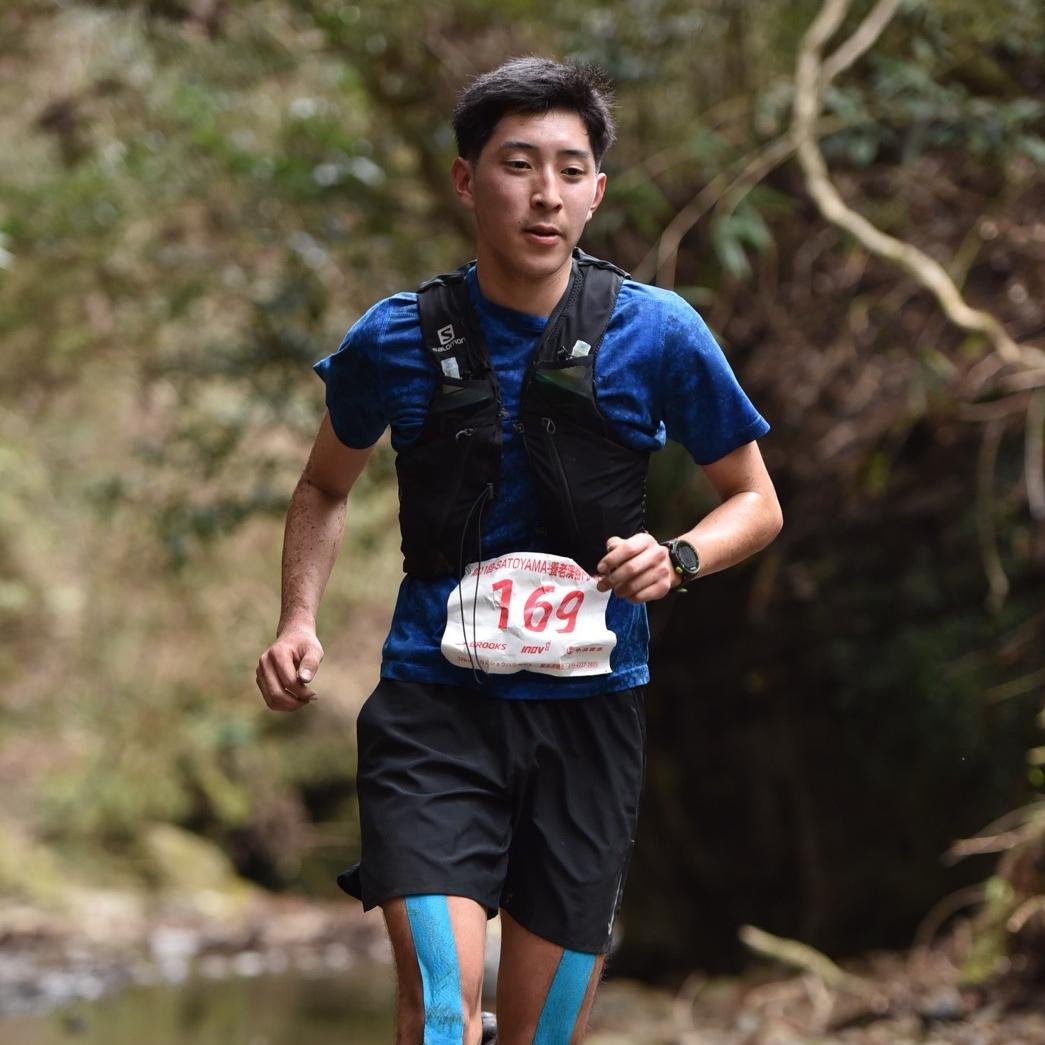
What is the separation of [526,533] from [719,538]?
0.33 meters

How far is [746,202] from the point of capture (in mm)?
7793

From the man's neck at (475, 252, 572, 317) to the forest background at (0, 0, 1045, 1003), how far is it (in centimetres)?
311

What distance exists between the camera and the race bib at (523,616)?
307cm

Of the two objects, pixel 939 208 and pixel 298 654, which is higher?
pixel 939 208

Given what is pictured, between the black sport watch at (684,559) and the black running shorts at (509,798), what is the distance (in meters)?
0.37

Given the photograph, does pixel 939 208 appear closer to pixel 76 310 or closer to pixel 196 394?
pixel 196 394

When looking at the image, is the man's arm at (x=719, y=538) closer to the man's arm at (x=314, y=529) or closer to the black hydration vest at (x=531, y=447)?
the black hydration vest at (x=531, y=447)

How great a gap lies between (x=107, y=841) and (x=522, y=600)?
49.5 feet

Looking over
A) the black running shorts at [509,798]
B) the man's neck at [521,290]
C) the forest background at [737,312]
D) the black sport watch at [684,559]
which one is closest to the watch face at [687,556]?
the black sport watch at [684,559]

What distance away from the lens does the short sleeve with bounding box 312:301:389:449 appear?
3.20 meters

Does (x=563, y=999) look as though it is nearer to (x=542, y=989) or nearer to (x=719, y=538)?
(x=542, y=989)

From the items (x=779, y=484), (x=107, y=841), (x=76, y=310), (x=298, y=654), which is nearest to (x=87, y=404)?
(x=76, y=310)

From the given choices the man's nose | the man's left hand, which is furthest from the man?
the man's left hand

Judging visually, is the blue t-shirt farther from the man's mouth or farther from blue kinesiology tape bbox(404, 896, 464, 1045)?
blue kinesiology tape bbox(404, 896, 464, 1045)
